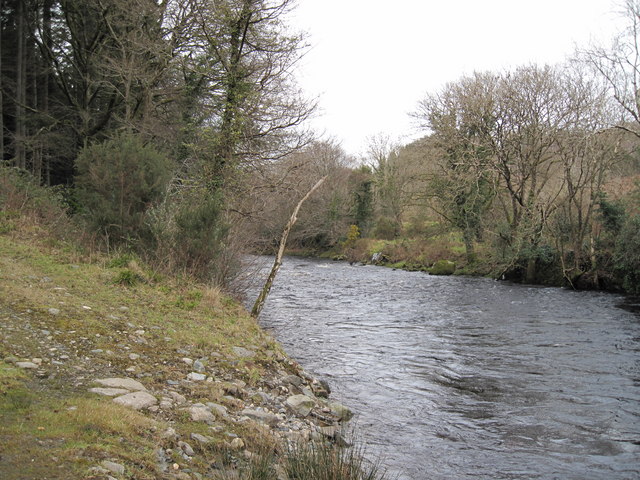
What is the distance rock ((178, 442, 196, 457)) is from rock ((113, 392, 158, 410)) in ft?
2.62

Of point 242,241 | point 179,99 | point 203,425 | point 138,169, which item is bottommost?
point 203,425

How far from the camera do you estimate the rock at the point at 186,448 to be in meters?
4.67

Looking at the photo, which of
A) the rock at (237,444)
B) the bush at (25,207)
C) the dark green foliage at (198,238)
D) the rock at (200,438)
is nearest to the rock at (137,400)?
the rock at (200,438)

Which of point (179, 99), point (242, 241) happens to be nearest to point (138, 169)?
point (242, 241)

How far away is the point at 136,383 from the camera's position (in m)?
5.90

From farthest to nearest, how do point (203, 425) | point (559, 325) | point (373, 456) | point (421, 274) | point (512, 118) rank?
point (421, 274) → point (512, 118) → point (559, 325) → point (373, 456) → point (203, 425)

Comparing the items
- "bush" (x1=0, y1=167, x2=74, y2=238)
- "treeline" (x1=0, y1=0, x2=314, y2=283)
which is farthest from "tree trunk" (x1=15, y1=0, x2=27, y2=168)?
"bush" (x1=0, y1=167, x2=74, y2=238)

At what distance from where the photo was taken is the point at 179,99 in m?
21.7

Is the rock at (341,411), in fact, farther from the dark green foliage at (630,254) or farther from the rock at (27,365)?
the dark green foliage at (630,254)

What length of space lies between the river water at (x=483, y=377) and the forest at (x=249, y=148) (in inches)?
144

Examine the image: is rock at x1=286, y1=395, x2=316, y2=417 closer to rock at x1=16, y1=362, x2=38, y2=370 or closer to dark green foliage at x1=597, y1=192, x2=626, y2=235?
rock at x1=16, y1=362, x2=38, y2=370

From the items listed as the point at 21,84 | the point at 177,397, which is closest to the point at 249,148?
the point at 177,397

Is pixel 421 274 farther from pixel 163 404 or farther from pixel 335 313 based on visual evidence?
pixel 163 404

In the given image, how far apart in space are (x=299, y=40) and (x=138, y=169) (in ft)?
24.4
